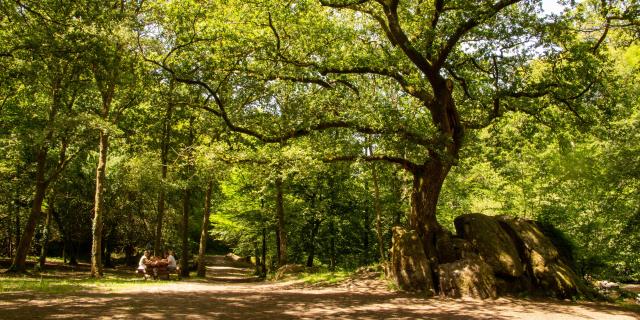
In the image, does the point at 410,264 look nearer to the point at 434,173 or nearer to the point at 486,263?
the point at 486,263

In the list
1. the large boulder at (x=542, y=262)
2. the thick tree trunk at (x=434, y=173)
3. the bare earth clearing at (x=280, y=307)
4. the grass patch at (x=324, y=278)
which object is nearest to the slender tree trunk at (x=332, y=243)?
the grass patch at (x=324, y=278)

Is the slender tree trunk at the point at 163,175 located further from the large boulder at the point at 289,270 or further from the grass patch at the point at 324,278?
the grass patch at the point at 324,278

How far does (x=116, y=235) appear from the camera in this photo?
105 ft

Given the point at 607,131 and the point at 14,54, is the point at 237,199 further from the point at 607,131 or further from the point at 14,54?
the point at 607,131

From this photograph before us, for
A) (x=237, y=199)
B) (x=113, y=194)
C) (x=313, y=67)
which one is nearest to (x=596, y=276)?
(x=313, y=67)

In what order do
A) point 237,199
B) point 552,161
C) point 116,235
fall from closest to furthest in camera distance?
point 552,161
point 237,199
point 116,235

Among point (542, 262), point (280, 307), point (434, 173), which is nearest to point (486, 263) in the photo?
point (542, 262)

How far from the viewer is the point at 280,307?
10.2 metres

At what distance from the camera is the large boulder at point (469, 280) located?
12281 mm

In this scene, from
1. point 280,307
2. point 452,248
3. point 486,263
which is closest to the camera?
point 280,307

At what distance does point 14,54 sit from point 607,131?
19.1 meters

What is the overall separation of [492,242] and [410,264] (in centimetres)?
265

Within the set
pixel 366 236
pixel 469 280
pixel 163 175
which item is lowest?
pixel 469 280

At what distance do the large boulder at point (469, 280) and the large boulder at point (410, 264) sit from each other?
20.8 inches
